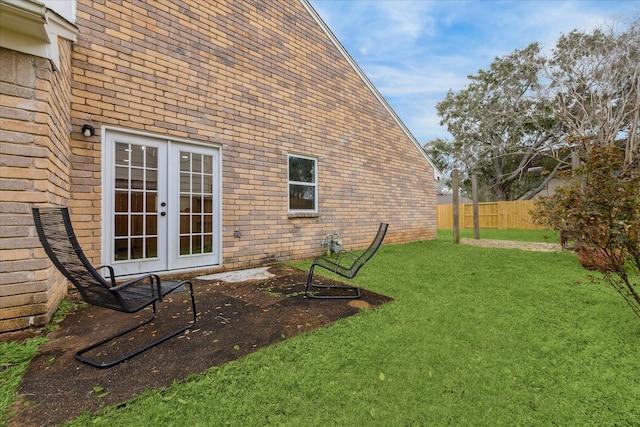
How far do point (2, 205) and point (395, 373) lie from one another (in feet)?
12.3

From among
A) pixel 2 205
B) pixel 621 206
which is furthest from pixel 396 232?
pixel 2 205

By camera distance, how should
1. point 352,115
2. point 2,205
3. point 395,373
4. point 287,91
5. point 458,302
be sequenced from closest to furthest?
point 395,373
point 2,205
point 458,302
point 287,91
point 352,115

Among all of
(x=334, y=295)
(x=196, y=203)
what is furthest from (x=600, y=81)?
(x=196, y=203)

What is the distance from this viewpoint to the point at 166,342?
2.41 m

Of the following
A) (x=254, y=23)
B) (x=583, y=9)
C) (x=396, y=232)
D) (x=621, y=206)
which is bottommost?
(x=396, y=232)

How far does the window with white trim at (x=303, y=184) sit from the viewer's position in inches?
252

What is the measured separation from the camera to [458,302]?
3496mm

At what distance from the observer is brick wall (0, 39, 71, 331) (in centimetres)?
245

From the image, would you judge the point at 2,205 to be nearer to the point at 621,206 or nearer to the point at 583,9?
the point at 621,206

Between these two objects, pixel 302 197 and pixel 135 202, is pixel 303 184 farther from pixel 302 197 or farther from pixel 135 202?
pixel 135 202

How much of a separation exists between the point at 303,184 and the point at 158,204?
3218 millimetres

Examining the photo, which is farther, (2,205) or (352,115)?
(352,115)

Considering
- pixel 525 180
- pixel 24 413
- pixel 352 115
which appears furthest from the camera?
pixel 525 180

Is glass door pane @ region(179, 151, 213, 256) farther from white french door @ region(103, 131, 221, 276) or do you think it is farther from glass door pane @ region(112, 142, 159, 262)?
glass door pane @ region(112, 142, 159, 262)
